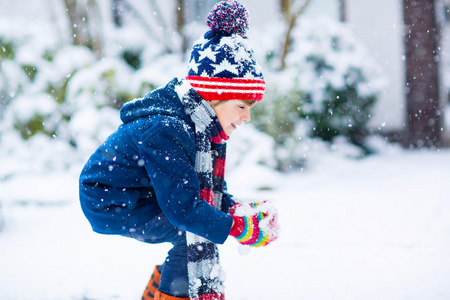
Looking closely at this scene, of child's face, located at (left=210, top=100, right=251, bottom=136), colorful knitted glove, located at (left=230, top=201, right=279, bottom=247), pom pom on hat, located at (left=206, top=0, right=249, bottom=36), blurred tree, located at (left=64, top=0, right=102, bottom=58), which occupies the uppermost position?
blurred tree, located at (left=64, top=0, right=102, bottom=58)

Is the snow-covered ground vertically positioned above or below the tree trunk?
below

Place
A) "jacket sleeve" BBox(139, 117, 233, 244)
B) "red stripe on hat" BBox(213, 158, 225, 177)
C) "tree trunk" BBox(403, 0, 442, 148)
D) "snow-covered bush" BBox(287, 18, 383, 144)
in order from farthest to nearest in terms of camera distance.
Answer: "tree trunk" BBox(403, 0, 442, 148) < "snow-covered bush" BBox(287, 18, 383, 144) < "red stripe on hat" BBox(213, 158, 225, 177) < "jacket sleeve" BBox(139, 117, 233, 244)

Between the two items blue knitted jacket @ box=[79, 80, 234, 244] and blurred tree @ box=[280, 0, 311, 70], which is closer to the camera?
blue knitted jacket @ box=[79, 80, 234, 244]

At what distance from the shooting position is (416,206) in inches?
144

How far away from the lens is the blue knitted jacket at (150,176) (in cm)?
148

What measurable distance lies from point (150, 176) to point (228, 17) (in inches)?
24.3

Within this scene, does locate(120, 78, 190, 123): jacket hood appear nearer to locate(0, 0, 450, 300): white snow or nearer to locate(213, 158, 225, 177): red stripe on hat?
locate(213, 158, 225, 177): red stripe on hat

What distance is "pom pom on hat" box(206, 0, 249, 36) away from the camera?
1.68 metres

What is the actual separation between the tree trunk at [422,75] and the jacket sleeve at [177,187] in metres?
5.64

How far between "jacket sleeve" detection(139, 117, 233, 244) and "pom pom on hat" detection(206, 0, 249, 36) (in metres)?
0.43

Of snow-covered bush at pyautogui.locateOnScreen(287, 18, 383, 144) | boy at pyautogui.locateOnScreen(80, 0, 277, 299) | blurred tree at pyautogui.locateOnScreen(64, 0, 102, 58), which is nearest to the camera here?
boy at pyautogui.locateOnScreen(80, 0, 277, 299)

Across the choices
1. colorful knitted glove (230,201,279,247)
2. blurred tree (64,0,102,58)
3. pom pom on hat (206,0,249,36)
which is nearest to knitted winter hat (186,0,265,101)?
pom pom on hat (206,0,249,36)

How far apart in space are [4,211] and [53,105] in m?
1.89

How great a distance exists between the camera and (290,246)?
294 cm
